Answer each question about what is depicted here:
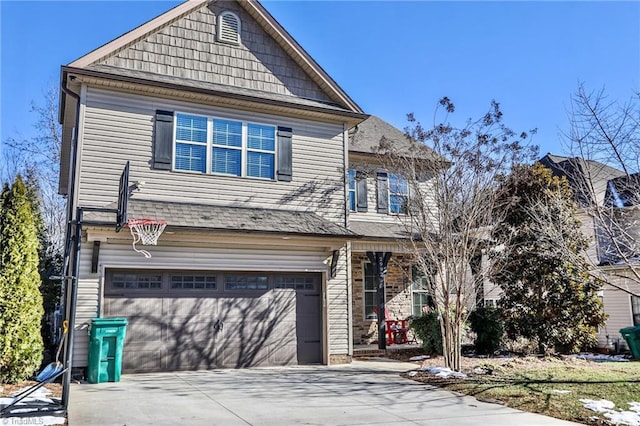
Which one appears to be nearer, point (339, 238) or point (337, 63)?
point (339, 238)

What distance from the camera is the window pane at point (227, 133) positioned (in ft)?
39.0

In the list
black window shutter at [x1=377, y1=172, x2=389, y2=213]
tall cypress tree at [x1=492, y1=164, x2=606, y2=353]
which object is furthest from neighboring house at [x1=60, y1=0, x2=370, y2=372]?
tall cypress tree at [x1=492, y1=164, x2=606, y2=353]

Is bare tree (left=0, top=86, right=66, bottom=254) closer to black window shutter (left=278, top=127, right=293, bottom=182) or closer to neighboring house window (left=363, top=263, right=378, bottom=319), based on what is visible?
neighboring house window (left=363, top=263, right=378, bottom=319)

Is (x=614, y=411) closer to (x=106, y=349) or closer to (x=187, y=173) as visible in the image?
(x=106, y=349)

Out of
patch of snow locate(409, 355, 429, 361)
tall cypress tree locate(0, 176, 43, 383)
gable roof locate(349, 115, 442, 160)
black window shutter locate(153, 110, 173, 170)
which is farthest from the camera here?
gable roof locate(349, 115, 442, 160)

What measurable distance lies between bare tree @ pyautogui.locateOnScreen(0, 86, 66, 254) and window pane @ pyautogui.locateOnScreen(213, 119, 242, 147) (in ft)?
49.8

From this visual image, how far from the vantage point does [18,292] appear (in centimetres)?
892

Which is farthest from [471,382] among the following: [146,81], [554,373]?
[146,81]

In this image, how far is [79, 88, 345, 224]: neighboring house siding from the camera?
35.0ft

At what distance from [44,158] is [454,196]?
20.2 m

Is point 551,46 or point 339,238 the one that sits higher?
point 551,46

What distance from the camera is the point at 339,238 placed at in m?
11.9

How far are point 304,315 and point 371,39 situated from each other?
252 inches

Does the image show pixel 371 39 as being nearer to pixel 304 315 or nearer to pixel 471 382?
pixel 304 315
